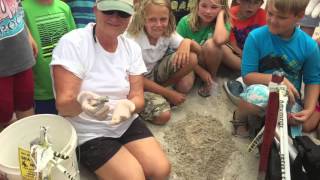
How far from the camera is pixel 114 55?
148 centimetres

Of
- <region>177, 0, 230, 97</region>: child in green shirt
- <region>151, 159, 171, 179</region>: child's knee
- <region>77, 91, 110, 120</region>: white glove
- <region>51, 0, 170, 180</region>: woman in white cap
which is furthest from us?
<region>177, 0, 230, 97</region>: child in green shirt

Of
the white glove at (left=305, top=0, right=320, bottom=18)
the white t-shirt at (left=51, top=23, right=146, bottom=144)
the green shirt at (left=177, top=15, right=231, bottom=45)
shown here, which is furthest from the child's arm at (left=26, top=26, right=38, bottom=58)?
the white glove at (left=305, top=0, right=320, bottom=18)

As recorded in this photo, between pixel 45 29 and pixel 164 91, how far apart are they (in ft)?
2.14

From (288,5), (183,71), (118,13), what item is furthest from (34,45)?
(288,5)

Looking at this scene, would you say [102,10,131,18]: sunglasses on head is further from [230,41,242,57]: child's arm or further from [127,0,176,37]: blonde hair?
[230,41,242,57]: child's arm

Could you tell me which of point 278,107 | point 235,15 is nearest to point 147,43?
point 235,15

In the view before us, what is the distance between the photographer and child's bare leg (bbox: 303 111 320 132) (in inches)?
71.7

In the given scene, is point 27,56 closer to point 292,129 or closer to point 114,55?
point 114,55

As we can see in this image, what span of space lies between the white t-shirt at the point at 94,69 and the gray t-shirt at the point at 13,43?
0.51ft

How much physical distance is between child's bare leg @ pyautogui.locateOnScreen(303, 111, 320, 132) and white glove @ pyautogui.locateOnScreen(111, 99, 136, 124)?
2.89 feet

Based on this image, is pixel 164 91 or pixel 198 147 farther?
pixel 164 91

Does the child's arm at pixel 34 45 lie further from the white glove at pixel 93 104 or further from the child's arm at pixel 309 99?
the child's arm at pixel 309 99

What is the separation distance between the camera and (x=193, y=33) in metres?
2.16

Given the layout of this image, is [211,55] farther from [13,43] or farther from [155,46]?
[13,43]
